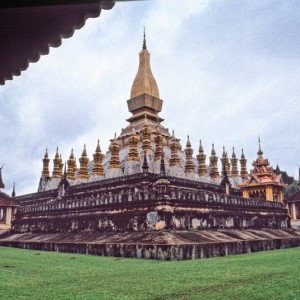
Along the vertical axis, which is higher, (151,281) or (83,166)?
(83,166)

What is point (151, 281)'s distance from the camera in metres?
8.38

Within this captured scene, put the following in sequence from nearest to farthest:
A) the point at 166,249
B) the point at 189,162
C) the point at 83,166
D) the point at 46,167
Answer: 1. the point at 166,249
2. the point at 189,162
3. the point at 83,166
4. the point at 46,167

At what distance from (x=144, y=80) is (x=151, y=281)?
27.0m

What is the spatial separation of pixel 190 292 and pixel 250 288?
1198 millimetres

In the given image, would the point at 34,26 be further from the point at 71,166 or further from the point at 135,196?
the point at 71,166

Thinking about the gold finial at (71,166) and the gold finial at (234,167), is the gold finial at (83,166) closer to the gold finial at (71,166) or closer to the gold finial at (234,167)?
the gold finial at (71,166)

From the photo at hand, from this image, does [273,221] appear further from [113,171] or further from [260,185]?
[113,171]

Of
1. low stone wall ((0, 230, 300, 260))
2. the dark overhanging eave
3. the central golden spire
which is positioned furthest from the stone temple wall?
the dark overhanging eave

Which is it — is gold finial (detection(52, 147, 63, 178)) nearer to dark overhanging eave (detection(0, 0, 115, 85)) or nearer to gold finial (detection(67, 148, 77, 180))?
gold finial (detection(67, 148, 77, 180))

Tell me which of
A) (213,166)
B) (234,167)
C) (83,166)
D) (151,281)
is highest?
(234,167)

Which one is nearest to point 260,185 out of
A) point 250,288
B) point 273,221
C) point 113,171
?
point 273,221

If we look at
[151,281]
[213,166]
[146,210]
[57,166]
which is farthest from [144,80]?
[151,281]

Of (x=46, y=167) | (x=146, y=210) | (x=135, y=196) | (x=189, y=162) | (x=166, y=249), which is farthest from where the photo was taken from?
(x=46, y=167)

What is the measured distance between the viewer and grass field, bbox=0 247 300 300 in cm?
683
